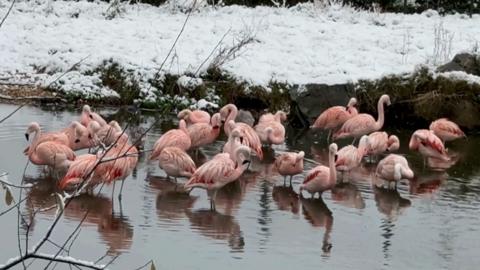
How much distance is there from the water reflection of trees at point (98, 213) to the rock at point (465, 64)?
24.8 feet

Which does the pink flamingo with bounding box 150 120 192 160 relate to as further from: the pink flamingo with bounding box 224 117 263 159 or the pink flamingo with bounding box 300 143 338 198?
the pink flamingo with bounding box 300 143 338 198

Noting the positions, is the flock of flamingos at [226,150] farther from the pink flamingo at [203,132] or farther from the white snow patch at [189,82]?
the white snow patch at [189,82]

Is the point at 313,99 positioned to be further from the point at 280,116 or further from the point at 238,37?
the point at 238,37

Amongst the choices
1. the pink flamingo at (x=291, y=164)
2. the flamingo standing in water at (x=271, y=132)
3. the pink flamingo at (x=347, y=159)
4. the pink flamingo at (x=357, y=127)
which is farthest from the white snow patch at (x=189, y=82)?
the pink flamingo at (x=291, y=164)

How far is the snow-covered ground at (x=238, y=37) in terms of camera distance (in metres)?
14.8

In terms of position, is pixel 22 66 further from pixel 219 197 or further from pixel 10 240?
pixel 10 240

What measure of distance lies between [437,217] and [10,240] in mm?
3803

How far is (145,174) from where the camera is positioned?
912cm

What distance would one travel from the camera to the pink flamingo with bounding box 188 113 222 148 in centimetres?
1032

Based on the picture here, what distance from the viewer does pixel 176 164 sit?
846 centimetres

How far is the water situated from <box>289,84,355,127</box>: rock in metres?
3.31

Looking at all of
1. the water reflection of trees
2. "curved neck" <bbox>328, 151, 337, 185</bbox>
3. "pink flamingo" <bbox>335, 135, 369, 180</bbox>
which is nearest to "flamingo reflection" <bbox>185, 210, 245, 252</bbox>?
the water reflection of trees

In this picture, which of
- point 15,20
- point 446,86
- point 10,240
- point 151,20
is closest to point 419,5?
point 151,20

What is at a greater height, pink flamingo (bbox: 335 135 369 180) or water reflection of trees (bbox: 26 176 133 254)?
pink flamingo (bbox: 335 135 369 180)
